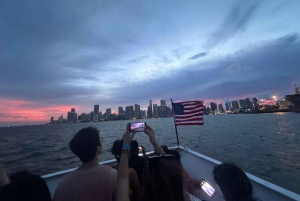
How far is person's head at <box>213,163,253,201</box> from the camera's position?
188cm

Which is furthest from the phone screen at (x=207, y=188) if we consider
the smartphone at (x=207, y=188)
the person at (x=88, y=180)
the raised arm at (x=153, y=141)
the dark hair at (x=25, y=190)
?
the dark hair at (x=25, y=190)

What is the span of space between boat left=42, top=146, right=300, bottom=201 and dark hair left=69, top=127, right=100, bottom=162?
11.5ft

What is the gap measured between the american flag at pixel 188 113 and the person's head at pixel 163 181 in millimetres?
5973

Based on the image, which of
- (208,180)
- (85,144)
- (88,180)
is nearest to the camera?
(88,180)

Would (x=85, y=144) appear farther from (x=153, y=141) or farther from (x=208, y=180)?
(x=208, y=180)

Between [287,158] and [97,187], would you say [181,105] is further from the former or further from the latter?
[287,158]

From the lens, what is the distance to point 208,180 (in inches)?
179

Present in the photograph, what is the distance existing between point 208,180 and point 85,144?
4504mm

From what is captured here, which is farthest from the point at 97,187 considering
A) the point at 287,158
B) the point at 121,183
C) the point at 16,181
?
the point at 287,158

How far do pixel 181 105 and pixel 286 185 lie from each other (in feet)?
24.4

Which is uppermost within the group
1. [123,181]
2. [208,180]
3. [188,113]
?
[188,113]

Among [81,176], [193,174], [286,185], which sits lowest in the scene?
[286,185]

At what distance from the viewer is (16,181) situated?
3.60 ft

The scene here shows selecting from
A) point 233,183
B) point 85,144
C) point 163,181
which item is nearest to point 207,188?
point 233,183
